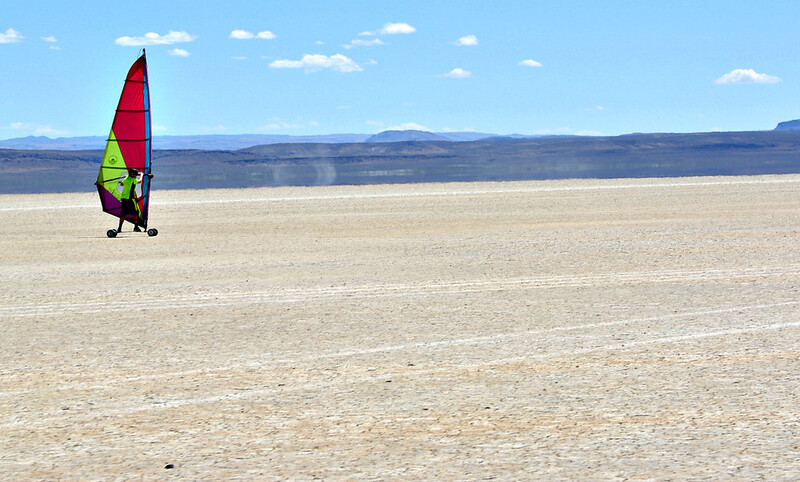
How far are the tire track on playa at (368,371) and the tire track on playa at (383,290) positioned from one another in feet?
8.57

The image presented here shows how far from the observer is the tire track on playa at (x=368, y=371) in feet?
23.6

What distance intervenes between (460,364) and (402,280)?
18.5 feet

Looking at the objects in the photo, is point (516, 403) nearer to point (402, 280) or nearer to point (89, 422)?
point (89, 422)

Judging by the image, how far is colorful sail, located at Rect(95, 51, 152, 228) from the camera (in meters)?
23.1

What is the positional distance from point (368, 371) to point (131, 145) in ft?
53.0

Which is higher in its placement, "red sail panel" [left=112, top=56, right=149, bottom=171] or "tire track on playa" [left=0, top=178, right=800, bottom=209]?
"red sail panel" [left=112, top=56, right=149, bottom=171]

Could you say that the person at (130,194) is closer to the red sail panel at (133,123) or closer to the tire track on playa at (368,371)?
the red sail panel at (133,123)

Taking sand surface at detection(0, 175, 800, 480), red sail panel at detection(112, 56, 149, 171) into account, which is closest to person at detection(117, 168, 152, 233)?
red sail panel at detection(112, 56, 149, 171)

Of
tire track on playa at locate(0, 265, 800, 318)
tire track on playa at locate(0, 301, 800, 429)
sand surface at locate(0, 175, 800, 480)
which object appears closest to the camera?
sand surface at locate(0, 175, 800, 480)

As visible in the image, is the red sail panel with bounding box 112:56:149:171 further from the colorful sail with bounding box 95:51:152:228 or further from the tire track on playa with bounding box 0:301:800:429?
the tire track on playa with bounding box 0:301:800:429

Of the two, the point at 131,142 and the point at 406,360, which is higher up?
the point at 131,142

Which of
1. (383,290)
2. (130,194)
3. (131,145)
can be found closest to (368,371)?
(383,290)

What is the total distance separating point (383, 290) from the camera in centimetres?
1312

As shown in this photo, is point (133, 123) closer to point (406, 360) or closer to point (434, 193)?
point (406, 360)
